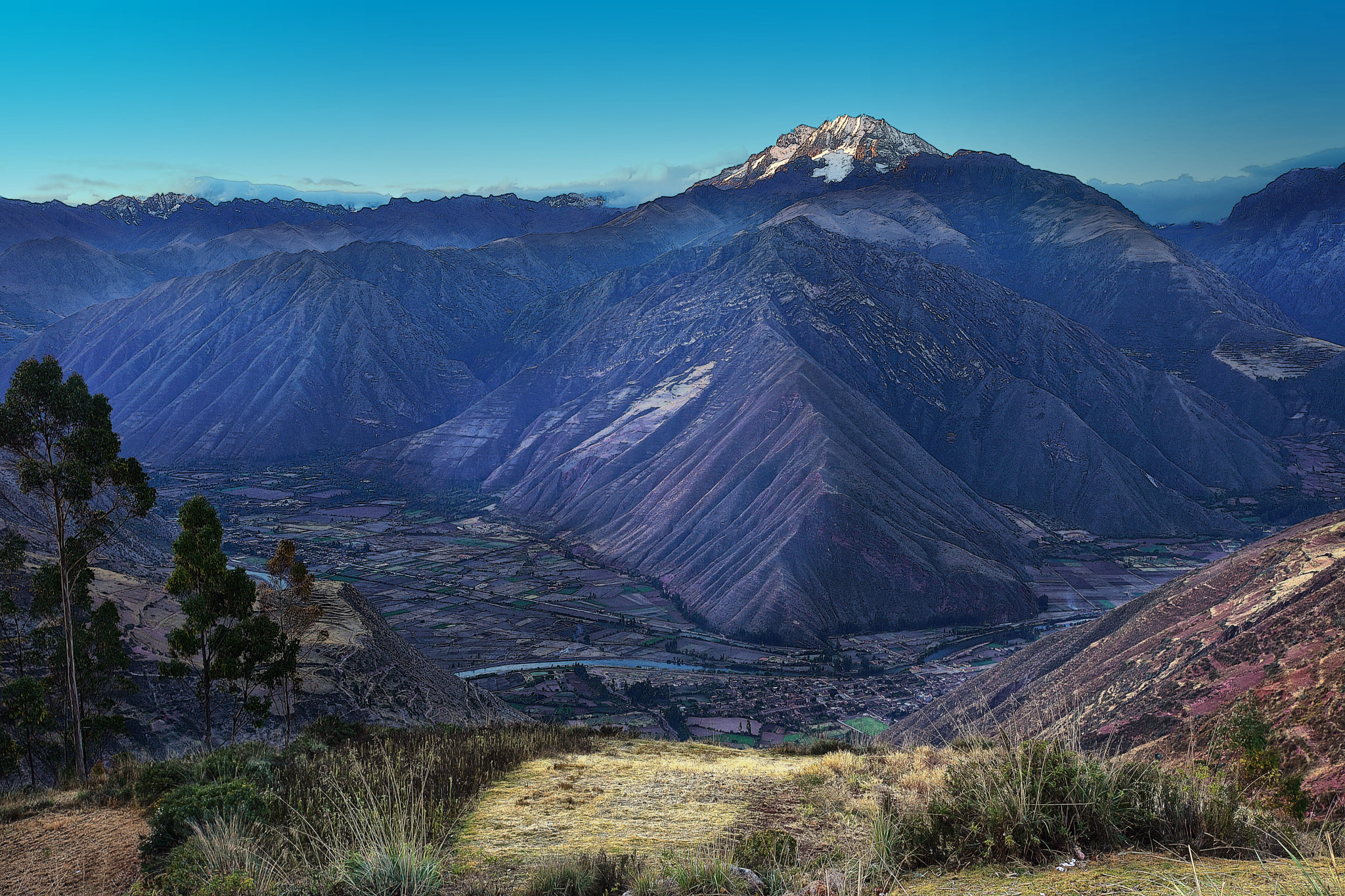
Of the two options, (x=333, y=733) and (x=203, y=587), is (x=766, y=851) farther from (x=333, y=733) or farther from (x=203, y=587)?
(x=203, y=587)

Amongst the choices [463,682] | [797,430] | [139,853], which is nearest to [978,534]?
[797,430]

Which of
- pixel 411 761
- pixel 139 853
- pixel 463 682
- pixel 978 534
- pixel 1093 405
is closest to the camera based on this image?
pixel 139 853

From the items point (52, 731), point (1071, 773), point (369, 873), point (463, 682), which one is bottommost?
point (463, 682)

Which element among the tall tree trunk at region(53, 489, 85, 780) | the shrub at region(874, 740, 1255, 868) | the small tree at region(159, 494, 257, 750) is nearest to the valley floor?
the small tree at region(159, 494, 257, 750)

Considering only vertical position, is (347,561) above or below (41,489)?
below

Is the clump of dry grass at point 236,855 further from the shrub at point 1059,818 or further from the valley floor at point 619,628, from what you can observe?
the valley floor at point 619,628

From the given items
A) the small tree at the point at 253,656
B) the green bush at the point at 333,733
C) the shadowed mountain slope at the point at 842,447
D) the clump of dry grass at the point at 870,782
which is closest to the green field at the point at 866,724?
the shadowed mountain slope at the point at 842,447

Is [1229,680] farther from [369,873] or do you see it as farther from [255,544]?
[255,544]

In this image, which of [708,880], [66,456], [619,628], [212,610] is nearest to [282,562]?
[212,610]
